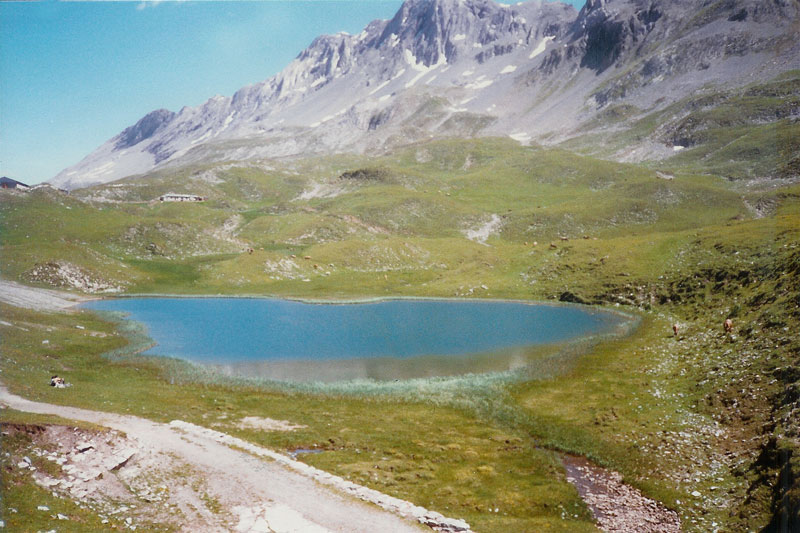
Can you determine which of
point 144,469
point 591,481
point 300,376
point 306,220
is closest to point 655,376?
point 591,481

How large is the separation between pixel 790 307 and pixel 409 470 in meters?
39.5

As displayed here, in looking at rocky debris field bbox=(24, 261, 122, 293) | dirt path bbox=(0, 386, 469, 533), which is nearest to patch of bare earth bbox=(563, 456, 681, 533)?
dirt path bbox=(0, 386, 469, 533)

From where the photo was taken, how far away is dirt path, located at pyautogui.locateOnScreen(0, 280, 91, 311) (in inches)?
3127

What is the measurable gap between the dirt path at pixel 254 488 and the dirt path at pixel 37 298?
5320 cm

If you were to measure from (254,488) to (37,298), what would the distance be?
84.2m

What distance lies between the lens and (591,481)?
33188 mm

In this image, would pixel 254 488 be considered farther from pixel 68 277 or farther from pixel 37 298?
pixel 68 277

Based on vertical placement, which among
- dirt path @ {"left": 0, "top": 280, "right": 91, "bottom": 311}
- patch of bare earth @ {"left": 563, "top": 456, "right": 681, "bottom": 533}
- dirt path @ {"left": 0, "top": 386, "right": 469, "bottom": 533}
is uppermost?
dirt path @ {"left": 0, "top": 280, "right": 91, "bottom": 311}

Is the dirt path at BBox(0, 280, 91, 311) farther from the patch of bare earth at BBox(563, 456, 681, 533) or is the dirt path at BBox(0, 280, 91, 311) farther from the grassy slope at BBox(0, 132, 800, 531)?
the patch of bare earth at BBox(563, 456, 681, 533)

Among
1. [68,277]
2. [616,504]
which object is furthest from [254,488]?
[68,277]

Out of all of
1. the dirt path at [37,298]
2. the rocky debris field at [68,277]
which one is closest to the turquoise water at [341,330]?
the dirt path at [37,298]

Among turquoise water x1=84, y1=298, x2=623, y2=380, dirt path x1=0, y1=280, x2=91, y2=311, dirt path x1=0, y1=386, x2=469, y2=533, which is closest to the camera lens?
dirt path x1=0, y1=386, x2=469, y2=533

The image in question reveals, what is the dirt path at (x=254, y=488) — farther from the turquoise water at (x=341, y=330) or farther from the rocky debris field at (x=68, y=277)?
the rocky debris field at (x=68, y=277)

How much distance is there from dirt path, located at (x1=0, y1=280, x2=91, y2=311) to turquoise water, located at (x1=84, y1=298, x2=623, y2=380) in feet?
19.0
